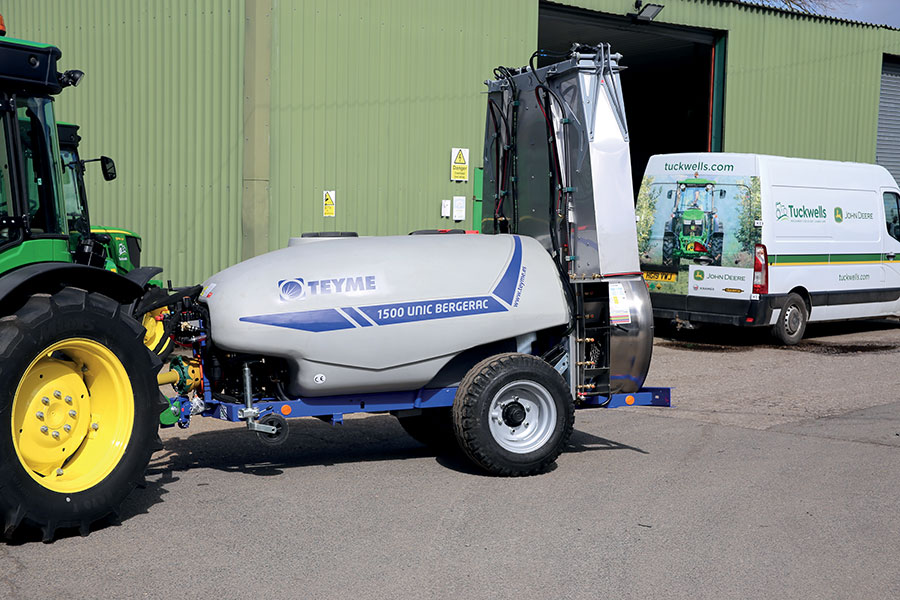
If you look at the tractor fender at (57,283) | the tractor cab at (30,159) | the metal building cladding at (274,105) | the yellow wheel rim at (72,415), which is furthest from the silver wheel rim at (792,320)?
the tractor cab at (30,159)

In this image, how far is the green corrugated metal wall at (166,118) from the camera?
13016 millimetres

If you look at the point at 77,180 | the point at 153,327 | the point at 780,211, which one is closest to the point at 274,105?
the point at 77,180

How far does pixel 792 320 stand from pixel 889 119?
11.6 meters

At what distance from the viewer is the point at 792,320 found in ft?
46.4

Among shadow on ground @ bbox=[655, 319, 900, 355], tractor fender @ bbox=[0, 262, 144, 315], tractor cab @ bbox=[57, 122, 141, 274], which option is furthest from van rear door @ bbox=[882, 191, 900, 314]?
tractor fender @ bbox=[0, 262, 144, 315]

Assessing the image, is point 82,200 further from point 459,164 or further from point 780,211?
point 780,211

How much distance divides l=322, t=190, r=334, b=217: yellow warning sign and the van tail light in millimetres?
5796

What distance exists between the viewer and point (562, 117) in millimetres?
7172

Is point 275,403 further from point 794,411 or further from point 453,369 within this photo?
point 794,411

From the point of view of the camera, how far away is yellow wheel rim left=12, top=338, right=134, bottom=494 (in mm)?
5020

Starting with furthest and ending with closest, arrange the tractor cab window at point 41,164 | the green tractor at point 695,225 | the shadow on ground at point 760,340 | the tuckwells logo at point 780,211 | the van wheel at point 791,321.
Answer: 1. the shadow on ground at point 760,340
2. the van wheel at point 791,321
3. the green tractor at point 695,225
4. the tuckwells logo at point 780,211
5. the tractor cab window at point 41,164

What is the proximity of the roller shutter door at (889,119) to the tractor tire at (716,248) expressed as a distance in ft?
37.4

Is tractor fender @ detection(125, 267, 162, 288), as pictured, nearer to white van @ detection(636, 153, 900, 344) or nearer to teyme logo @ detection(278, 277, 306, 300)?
teyme logo @ detection(278, 277, 306, 300)

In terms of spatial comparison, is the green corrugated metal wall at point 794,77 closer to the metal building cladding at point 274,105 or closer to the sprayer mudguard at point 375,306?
the metal building cladding at point 274,105
